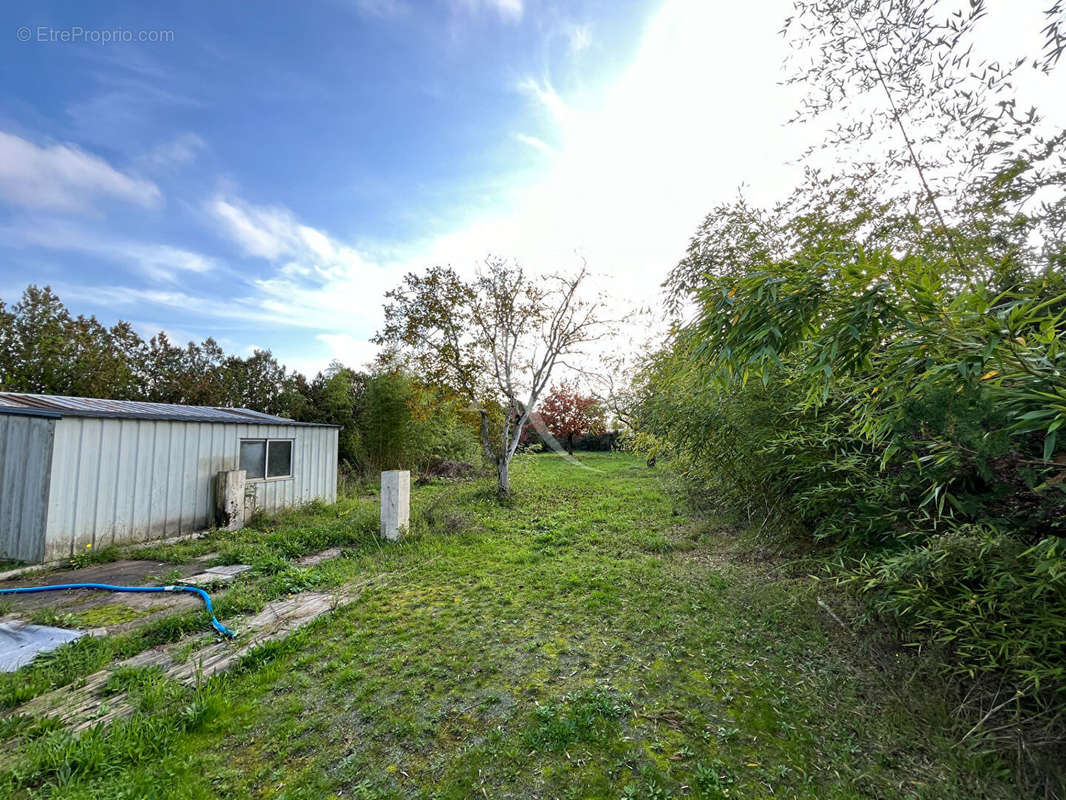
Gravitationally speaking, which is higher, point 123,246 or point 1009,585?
point 123,246

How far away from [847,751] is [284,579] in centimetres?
393

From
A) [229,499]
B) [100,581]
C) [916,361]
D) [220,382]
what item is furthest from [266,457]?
[220,382]

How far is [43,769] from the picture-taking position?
1.47 metres

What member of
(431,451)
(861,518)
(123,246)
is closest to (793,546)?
(861,518)

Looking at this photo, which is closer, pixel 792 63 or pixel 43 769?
pixel 43 769

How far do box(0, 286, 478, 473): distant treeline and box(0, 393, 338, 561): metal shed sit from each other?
282 cm

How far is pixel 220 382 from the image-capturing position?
15.1 metres

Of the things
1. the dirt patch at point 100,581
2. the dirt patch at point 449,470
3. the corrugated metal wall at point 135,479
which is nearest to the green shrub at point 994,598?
the dirt patch at point 100,581

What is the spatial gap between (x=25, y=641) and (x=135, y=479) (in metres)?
2.97

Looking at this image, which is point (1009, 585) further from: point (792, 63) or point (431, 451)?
point (431, 451)

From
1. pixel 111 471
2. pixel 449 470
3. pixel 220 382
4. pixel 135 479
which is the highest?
pixel 220 382

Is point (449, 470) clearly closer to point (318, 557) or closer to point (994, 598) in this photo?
point (318, 557)

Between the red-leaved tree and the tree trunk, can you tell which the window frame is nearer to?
the tree trunk

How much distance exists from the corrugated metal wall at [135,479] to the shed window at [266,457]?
0.11 metres
